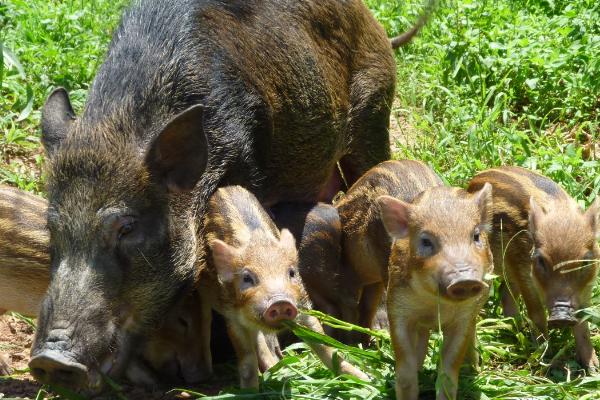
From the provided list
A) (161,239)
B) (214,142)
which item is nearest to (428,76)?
(214,142)

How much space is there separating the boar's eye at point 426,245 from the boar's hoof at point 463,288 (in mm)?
265

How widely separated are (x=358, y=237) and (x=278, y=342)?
66 centimetres

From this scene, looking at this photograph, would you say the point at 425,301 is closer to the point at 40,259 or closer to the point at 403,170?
the point at 403,170

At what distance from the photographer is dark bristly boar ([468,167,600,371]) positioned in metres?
4.95

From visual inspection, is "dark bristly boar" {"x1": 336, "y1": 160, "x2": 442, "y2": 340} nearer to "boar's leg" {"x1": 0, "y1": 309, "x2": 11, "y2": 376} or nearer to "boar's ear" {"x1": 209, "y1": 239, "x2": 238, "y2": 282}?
"boar's ear" {"x1": 209, "y1": 239, "x2": 238, "y2": 282}

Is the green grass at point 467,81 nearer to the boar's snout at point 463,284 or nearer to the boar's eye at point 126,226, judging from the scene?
the boar's eye at point 126,226

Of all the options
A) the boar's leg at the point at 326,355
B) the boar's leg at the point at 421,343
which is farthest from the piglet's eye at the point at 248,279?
the boar's leg at the point at 421,343

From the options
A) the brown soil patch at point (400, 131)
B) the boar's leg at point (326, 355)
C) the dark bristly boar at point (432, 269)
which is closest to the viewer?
the dark bristly boar at point (432, 269)

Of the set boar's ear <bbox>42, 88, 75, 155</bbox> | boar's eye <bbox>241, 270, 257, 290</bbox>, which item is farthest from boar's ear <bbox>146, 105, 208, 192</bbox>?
boar's eye <bbox>241, 270, 257, 290</bbox>

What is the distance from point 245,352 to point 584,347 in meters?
1.49

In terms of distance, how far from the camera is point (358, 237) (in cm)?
564

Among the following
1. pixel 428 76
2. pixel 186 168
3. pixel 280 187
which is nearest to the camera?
pixel 186 168

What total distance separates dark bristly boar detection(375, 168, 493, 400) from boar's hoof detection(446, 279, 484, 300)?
0.10 metres

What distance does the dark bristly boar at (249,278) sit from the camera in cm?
457
